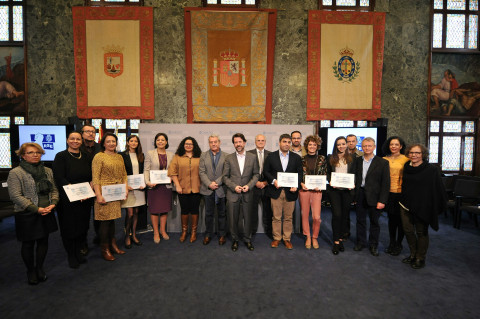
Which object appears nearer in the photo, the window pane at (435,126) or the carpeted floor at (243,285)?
the carpeted floor at (243,285)

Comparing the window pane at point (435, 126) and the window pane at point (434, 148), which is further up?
the window pane at point (435, 126)

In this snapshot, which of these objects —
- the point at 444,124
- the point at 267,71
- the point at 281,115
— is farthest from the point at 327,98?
the point at 444,124

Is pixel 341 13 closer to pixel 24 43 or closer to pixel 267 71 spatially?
pixel 267 71

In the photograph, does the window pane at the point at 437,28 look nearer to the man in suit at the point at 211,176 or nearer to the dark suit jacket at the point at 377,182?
the dark suit jacket at the point at 377,182

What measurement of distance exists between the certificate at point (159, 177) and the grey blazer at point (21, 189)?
1408mm

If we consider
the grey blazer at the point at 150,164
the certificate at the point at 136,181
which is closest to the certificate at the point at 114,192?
the certificate at the point at 136,181

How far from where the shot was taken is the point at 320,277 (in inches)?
115

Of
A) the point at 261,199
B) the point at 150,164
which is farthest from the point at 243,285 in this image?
the point at 150,164

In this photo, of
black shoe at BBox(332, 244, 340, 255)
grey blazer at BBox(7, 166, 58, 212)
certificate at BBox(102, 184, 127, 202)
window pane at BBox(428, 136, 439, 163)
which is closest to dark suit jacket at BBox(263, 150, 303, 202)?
black shoe at BBox(332, 244, 340, 255)

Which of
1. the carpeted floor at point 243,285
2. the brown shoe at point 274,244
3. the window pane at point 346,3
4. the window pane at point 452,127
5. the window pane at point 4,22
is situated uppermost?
the window pane at point 346,3

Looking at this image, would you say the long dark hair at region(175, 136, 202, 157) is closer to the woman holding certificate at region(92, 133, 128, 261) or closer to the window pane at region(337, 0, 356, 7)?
the woman holding certificate at region(92, 133, 128, 261)

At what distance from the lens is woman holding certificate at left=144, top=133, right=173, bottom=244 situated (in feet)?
12.4

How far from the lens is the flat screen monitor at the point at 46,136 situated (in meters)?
6.18

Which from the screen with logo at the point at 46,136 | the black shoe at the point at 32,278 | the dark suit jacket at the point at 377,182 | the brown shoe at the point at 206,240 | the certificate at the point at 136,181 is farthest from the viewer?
the screen with logo at the point at 46,136
